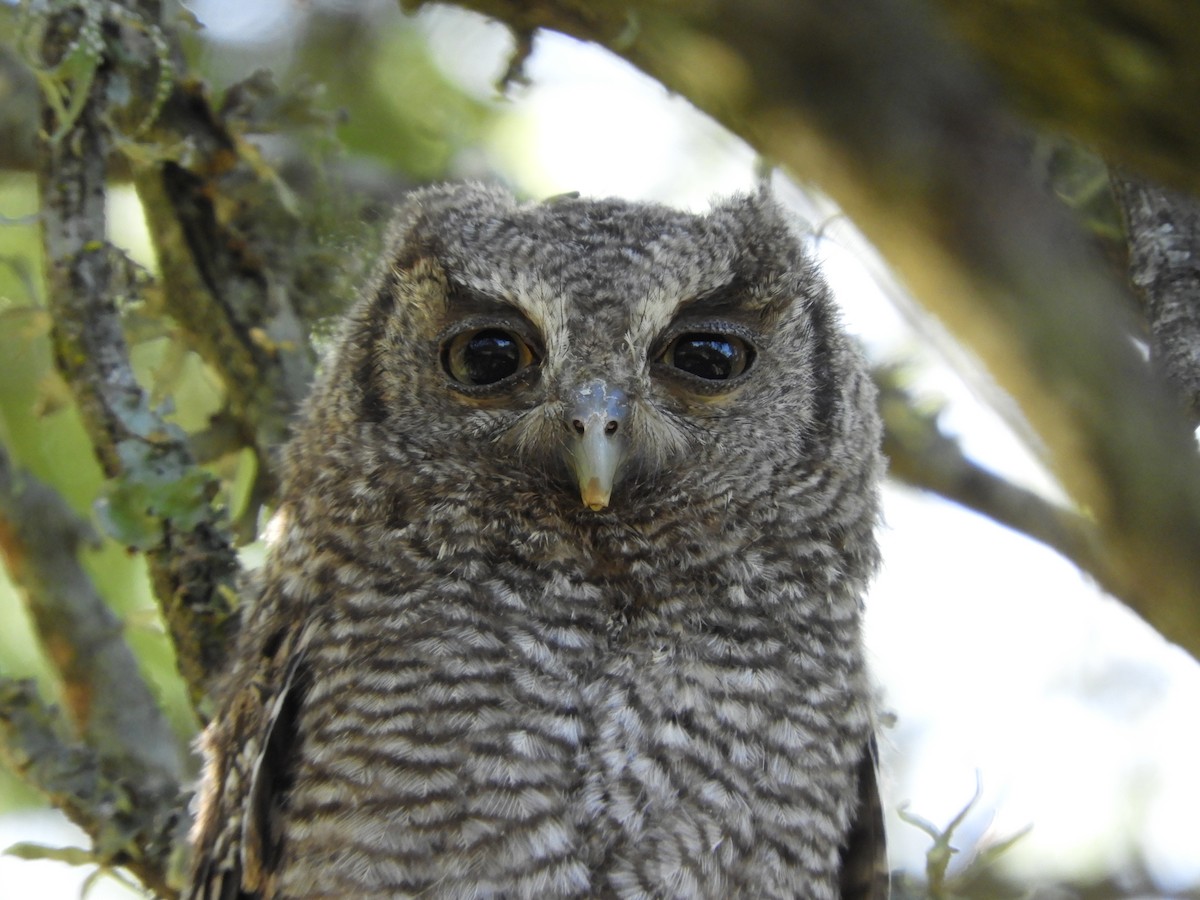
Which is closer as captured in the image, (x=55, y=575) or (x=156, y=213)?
(x=55, y=575)

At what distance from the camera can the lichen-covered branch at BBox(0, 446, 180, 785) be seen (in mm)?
2521

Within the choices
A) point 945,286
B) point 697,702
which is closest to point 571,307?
point 697,702

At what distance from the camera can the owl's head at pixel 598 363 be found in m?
2.37

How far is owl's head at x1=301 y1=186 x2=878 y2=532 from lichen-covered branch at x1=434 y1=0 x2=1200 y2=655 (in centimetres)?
160

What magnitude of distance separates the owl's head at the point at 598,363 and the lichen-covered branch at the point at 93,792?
75 centimetres

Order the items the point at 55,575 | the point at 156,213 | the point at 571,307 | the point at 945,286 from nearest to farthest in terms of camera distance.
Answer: the point at 945,286, the point at 571,307, the point at 55,575, the point at 156,213

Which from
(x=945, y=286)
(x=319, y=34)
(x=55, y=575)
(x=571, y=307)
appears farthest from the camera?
(x=319, y=34)

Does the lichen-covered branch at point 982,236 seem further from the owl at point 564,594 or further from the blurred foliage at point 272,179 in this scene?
the blurred foliage at point 272,179

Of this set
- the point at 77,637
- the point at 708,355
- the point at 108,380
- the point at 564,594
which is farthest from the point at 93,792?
the point at 708,355

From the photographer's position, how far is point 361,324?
2666mm

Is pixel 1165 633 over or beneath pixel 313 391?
beneath

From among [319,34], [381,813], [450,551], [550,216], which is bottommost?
[381,813]

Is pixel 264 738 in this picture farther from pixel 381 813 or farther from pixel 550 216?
pixel 550 216

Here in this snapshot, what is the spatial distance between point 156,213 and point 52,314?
425 millimetres
